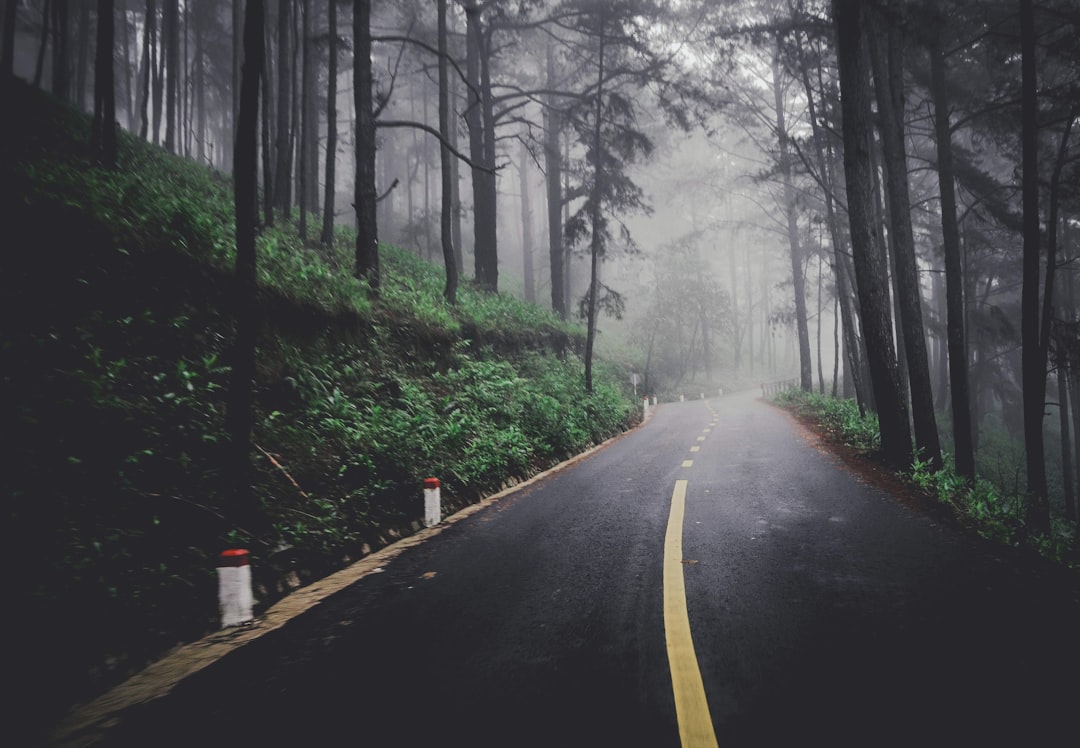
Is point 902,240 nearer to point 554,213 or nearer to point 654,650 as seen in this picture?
point 654,650

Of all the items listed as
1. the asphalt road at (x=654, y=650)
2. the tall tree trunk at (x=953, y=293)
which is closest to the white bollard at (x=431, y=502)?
the asphalt road at (x=654, y=650)

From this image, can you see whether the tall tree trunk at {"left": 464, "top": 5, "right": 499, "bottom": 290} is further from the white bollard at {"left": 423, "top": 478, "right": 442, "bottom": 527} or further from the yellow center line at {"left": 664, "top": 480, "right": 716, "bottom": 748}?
the yellow center line at {"left": 664, "top": 480, "right": 716, "bottom": 748}

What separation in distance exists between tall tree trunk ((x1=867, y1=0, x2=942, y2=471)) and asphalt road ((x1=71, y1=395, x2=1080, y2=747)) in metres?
5.33

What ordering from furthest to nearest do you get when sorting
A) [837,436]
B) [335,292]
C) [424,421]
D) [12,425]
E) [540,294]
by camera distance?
[540,294] → [837,436] → [335,292] → [424,421] → [12,425]

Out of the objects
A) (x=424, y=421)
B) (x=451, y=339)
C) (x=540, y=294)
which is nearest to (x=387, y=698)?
(x=424, y=421)

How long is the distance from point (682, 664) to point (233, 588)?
10.4ft

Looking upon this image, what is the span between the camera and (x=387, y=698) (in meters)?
2.72

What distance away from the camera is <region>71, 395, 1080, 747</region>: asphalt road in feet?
7.98

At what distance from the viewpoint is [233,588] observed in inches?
154

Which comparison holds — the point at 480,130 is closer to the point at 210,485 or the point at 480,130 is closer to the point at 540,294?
the point at 210,485

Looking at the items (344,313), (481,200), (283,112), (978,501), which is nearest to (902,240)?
(978,501)

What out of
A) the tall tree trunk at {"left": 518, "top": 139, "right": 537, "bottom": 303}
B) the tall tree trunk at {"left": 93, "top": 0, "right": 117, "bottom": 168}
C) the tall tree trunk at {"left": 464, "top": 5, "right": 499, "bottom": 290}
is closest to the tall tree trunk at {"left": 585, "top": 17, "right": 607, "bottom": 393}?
the tall tree trunk at {"left": 464, "top": 5, "right": 499, "bottom": 290}

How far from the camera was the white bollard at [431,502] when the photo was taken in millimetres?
6395

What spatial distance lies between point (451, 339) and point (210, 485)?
7.43 m
